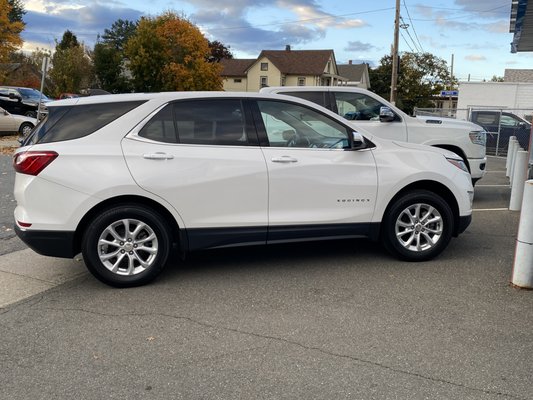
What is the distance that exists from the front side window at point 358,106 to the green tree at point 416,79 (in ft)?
201

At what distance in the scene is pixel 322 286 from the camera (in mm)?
5039

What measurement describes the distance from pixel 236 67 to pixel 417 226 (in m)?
76.6

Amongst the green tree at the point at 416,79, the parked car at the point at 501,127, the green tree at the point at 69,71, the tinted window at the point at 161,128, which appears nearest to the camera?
the tinted window at the point at 161,128

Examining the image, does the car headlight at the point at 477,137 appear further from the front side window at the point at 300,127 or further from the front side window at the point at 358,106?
the front side window at the point at 300,127

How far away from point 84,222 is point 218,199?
1.23 metres

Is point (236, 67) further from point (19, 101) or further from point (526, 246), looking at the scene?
point (526, 246)

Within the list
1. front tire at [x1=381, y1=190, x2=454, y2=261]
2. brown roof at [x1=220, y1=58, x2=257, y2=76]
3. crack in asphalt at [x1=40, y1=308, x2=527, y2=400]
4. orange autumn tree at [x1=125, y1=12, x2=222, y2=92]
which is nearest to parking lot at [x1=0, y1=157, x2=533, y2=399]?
crack in asphalt at [x1=40, y1=308, x2=527, y2=400]

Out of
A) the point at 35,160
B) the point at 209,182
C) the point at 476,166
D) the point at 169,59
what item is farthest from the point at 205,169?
the point at 169,59

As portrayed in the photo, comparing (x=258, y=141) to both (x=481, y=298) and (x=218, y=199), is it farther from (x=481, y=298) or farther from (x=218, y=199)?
(x=481, y=298)

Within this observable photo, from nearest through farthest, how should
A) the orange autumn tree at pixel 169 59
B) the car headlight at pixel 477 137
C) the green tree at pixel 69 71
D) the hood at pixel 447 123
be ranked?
the hood at pixel 447 123, the car headlight at pixel 477 137, the green tree at pixel 69 71, the orange autumn tree at pixel 169 59

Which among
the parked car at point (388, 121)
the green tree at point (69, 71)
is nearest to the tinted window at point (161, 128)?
the parked car at point (388, 121)

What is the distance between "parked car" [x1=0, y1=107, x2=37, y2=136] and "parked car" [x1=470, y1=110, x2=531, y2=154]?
18348mm

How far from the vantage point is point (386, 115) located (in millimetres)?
8664

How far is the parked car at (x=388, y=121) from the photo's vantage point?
29.0 feet
